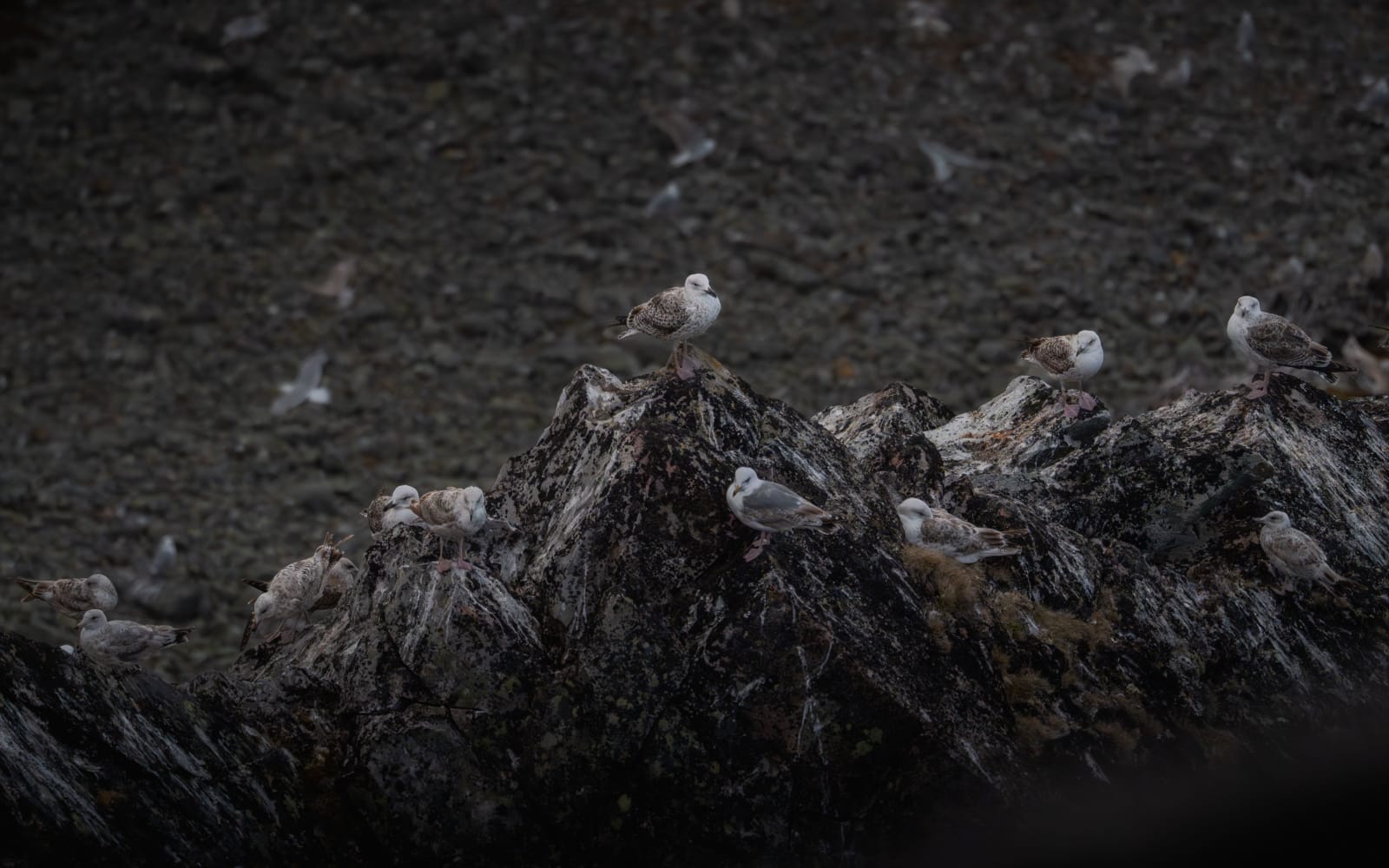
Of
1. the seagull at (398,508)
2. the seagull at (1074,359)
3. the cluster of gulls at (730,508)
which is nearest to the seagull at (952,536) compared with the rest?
the cluster of gulls at (730,508)

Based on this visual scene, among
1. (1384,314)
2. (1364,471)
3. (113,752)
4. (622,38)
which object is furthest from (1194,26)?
(113,752)

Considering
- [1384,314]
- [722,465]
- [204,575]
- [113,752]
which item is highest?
[722,465]

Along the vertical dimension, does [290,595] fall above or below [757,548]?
below

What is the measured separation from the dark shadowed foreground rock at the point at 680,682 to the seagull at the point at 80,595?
179 cm

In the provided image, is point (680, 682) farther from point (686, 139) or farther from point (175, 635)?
point (686, 139)

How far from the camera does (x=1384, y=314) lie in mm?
34062

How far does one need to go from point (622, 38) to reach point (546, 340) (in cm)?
1252

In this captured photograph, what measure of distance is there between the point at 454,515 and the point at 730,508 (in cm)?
263

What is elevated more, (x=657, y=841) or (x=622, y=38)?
(x=657, y=841)

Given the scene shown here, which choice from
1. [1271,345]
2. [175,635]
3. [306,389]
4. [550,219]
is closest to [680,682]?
[175,635]

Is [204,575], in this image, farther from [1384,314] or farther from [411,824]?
[1384,314]

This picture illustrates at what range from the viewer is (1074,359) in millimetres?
16391

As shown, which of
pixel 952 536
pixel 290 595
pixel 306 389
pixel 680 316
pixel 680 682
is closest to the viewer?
pixel 680 682

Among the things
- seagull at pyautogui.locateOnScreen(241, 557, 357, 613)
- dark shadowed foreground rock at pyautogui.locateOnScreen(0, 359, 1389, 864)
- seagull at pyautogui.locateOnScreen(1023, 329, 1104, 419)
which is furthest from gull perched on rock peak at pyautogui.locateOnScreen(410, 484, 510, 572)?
seagull at pyautogui.locateOnScreen(1023, 329, 1104, 419)
